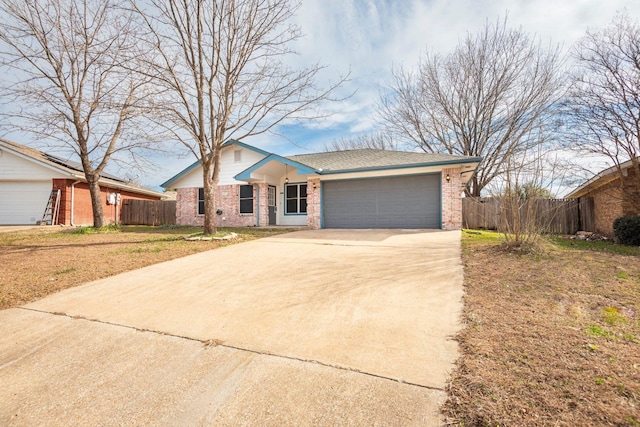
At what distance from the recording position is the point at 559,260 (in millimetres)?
5125

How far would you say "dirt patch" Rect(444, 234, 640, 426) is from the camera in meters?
1.57

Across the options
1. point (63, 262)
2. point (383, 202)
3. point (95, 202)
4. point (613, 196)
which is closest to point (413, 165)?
point (383, 202)

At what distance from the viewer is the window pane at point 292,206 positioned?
15.0 metres

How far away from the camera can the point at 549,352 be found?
2.13m

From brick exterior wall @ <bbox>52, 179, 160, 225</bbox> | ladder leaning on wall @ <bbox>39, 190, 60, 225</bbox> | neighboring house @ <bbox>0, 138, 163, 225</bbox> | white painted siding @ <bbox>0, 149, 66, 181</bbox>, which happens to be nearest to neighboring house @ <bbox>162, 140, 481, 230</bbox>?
brick exterior wall @ <bbox>52, 179, 160, 225</bbox>

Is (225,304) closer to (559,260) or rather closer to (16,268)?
(16,268)

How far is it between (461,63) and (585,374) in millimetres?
19887

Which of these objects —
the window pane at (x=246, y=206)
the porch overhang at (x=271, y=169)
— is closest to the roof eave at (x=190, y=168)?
the porch overhang at (x=271, y=169)

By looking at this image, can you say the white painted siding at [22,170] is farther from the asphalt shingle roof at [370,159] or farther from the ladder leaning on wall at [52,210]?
the asphalt shingle roof at [370,159]

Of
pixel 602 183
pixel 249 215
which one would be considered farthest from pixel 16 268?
pixel 602 183

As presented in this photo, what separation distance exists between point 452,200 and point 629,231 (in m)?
4.91

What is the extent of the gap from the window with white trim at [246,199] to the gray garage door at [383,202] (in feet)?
14.1

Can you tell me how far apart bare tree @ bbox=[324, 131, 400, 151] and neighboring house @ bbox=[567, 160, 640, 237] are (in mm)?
13603

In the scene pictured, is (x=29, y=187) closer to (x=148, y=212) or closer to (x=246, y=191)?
(x=148, y=212)
